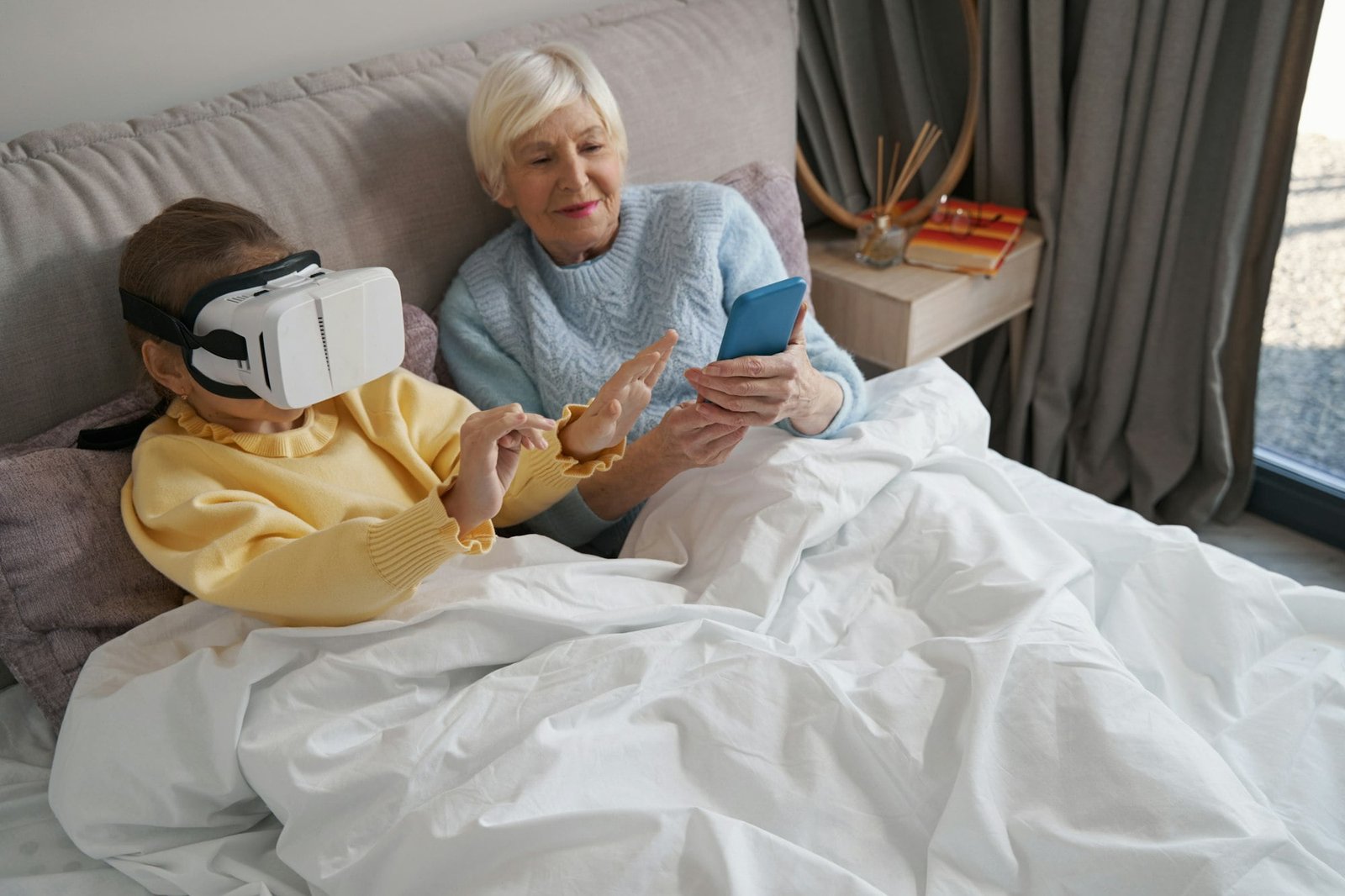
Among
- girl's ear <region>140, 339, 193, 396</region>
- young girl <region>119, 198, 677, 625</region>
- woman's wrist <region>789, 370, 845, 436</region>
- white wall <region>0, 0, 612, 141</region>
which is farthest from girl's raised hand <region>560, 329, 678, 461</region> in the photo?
white wall <region>0, 0, 612, 141</region>

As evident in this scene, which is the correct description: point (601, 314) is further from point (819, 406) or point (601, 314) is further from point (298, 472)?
point (298, 472)

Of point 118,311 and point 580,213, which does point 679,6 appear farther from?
point 118,311

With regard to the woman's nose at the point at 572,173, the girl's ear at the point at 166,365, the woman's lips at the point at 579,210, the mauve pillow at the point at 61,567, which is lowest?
the mauve pillow at the point at 61,567

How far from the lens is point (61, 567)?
121 centimetres

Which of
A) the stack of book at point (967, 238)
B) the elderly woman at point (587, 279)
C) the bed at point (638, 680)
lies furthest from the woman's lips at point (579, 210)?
the stack of book at point (967, 238)

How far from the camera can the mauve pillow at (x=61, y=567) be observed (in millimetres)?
1188

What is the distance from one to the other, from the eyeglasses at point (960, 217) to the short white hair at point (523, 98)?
0.85m

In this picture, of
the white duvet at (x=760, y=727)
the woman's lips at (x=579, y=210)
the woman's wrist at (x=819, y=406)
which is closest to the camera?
the white duvet at (x=760, y=727)

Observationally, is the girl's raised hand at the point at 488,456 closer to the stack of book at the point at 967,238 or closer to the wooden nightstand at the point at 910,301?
the wooden nightstand at the point at 910,301

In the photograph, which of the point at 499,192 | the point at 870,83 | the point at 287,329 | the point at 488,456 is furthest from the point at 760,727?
the point at 870,83

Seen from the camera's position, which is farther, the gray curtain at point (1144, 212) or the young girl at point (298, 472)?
the gray curtain at point (1144, 212)

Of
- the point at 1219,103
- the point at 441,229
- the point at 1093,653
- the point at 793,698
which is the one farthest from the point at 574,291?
the point at 1219,103

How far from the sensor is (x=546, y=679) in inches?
46.1

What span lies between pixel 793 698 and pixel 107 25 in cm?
131
